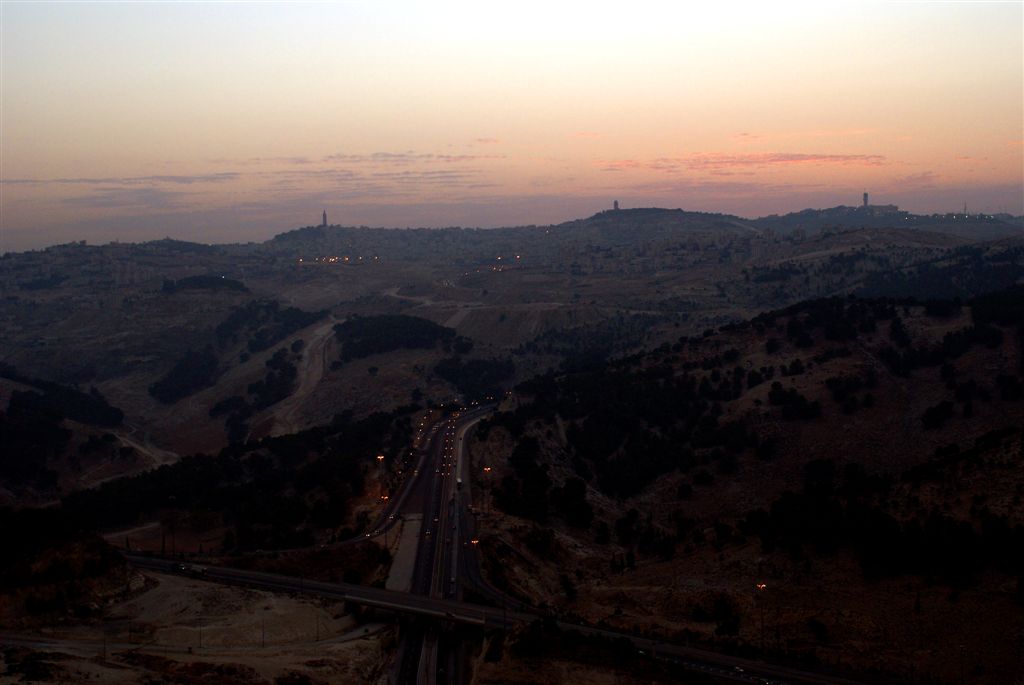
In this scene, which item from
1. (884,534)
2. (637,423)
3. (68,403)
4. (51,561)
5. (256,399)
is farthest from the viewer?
(256,399)

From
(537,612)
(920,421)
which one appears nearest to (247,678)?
(537,612)

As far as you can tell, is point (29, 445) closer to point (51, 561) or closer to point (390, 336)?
point (51, 561)

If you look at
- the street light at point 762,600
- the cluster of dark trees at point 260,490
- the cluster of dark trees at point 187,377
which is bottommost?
the cluster of dark trees at point 187,377

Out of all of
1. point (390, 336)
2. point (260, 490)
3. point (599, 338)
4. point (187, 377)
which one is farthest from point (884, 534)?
point (187, 377)

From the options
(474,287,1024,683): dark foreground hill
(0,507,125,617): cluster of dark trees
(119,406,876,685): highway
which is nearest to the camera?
(119,406,876,685): highway

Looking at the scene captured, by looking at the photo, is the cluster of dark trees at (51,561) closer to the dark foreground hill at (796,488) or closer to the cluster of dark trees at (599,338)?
the dark foreground hill at (796,488)

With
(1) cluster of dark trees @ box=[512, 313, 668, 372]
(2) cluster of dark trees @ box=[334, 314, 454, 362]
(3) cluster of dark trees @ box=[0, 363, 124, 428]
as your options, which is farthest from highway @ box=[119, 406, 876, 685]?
(1) cluster of dark trees @ box=[512, 313, 668, 372]

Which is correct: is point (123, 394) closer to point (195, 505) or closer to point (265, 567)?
point (195, 505)

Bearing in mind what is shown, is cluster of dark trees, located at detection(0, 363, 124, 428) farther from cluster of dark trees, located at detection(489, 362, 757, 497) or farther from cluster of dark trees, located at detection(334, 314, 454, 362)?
cluster of dark trees, located at detection(489, 362, 757, 497)

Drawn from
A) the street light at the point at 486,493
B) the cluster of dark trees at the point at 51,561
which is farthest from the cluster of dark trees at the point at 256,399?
the cluster of dark trees at the point at 51,561
